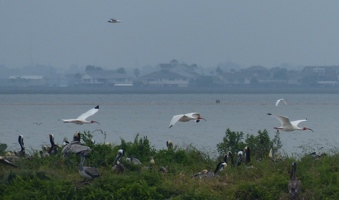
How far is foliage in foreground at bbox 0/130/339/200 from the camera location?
13578 mm

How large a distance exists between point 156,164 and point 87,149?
1.26 meters

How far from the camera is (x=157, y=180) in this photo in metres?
14.0

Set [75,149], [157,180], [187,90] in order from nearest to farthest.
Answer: [157,180], [75,149], [187,90]

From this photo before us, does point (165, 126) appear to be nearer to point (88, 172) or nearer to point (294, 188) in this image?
point (88, 172)

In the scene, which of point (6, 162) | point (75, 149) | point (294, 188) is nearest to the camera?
point (294, 188)

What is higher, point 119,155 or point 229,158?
point 119,155

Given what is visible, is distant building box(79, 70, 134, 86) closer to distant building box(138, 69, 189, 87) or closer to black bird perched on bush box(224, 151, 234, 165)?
distant building box(138, 69, 189, 87)

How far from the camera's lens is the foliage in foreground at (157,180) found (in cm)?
1358

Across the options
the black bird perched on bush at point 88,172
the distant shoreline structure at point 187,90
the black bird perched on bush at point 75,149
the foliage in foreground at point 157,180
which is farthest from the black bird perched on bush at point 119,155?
the distant shoreline structure at point 187,90

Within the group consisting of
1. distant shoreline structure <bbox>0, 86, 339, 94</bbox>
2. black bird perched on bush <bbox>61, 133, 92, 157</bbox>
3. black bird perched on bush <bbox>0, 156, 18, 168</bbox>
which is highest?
black bird perched on bush <bbox>61, 133, 92, 157</bbox>

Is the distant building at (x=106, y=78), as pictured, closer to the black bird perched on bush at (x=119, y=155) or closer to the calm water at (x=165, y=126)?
the calm water at (x=165, y=126)

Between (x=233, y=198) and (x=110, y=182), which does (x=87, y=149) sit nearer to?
(x=110, y=182)

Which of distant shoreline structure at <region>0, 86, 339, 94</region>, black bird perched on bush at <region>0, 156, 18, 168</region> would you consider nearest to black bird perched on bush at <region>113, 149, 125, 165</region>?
black bird perched on bush at <region>0, 156, 18, 168</region>

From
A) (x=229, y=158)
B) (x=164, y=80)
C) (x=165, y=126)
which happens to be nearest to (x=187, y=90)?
(x=164, y=80)
